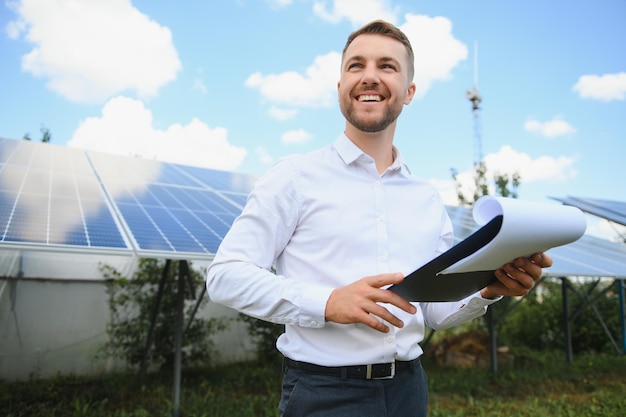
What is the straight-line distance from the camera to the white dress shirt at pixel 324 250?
1323 mm

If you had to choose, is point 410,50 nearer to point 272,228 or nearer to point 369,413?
point 272,228

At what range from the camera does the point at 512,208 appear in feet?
3.36

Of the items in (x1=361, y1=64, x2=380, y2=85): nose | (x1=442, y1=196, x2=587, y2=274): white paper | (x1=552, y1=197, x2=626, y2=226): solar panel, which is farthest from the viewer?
(x1=552, y1=197, x2=626, y2=226): solar panel

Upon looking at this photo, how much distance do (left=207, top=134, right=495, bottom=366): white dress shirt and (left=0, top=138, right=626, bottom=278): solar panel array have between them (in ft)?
7.89

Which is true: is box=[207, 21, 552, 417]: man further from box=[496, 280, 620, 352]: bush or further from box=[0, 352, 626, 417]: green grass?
box=[496, 280, 620, 352]: bush

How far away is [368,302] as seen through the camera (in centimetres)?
120

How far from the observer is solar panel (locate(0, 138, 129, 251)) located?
3498 millimetres

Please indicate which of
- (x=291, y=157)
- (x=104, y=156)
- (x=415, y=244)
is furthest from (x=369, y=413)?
(x=104, y=156)

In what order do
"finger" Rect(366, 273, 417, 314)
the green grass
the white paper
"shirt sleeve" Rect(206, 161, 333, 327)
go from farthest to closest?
the green grass
"shirt sleeve" Rect(206, 161, 333, 327)
"finger" Rect(366, 273, 417, 314)
the white paper

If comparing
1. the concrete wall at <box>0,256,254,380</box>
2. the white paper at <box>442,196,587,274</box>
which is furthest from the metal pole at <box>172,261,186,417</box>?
the white paper at <box>442,196,587,274</box>

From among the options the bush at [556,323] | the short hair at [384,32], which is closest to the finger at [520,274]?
the short hair at [384,32]

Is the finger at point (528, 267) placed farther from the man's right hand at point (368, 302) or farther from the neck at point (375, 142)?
the neck at point (375, 142)

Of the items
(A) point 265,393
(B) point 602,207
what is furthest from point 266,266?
(B) point 602,207

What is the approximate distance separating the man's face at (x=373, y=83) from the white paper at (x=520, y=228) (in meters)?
0.54
